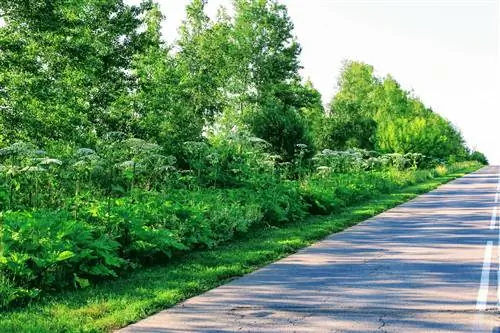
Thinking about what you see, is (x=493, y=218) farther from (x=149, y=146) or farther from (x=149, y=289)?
(x=149, y=289)

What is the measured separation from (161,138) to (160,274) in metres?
24.0

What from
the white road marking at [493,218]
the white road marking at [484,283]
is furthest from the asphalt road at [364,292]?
the white road marking at [493,218]

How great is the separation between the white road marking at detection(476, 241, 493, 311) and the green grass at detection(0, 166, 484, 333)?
3.49m

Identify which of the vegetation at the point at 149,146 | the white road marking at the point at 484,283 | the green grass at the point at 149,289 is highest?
the vegetation at the point at 149,146

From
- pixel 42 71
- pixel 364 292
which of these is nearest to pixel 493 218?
pixel 364 292

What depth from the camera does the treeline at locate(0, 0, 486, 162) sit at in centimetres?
Answer: 2341

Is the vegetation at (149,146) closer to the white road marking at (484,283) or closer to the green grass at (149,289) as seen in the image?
the green grass at (149,289)

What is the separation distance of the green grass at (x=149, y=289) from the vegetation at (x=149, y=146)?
0.13 m

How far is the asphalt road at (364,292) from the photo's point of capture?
650 centimetres

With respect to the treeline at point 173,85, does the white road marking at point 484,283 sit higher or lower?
lower

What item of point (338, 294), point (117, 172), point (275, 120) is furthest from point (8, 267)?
point (275, 120)

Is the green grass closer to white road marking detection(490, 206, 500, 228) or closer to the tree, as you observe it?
white road marking detection(490, 206, 500, 228)

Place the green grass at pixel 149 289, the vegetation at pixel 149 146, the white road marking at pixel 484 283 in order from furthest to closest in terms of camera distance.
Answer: the vegetation at pixel 149 146
the white road marking at pixel 484 283
the green grass at pixel 149 289

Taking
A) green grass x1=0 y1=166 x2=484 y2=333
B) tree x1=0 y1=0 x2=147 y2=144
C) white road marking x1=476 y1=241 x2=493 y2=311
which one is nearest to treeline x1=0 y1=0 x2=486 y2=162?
tree x1=0 y1=0 x2=147 y2=144
